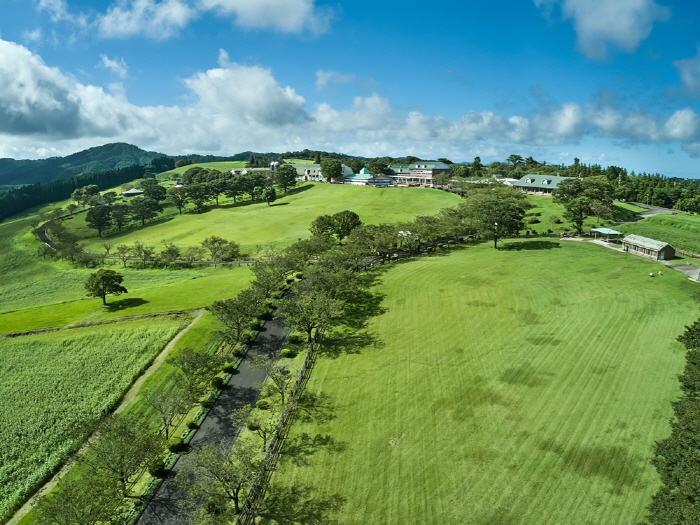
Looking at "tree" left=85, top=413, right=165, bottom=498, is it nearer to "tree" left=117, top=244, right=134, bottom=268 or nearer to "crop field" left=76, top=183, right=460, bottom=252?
"crop field" left=76, top=183, right=460, bottom=252

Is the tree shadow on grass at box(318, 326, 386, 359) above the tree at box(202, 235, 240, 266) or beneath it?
beneath

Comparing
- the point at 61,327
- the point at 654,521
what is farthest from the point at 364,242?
the point at 654,521

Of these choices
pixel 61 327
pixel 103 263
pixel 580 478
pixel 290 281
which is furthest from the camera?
pixel 103 263

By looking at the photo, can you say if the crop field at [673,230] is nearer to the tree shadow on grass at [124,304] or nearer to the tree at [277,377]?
the tree at [277,377]

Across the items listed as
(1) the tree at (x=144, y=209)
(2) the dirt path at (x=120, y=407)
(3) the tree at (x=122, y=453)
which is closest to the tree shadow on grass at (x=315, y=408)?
(3) the tree at (x=122, y=453)

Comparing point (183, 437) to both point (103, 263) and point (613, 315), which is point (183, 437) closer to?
point (613, 315)

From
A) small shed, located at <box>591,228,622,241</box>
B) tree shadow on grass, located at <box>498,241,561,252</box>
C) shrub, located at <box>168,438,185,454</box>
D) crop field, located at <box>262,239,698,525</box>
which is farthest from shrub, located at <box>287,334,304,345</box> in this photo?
small shed, located at <box>591,228,622,241</box>
